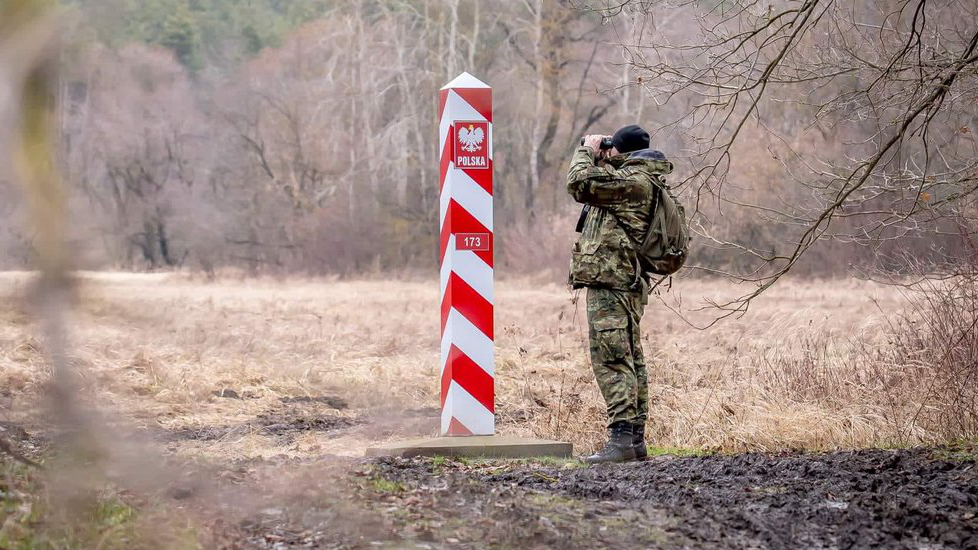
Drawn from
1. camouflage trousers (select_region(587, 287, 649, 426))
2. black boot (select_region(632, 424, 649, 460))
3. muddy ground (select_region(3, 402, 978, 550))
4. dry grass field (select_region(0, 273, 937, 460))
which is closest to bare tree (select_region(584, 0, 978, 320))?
camouflage trousers (select_region(587, 287, 649, 426))

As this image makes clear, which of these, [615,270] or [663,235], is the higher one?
[663,235]

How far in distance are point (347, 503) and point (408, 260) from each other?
109 feet

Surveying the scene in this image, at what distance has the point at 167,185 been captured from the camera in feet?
8.76

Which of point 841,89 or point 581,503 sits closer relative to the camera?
point 581,503

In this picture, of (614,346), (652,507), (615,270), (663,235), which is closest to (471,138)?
(615,270)

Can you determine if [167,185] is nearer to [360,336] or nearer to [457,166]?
[457,166]

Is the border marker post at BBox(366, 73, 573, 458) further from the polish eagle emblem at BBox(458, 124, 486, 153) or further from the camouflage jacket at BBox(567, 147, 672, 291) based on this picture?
the camouflage jacket at BBox(567, 147, 672, 291)

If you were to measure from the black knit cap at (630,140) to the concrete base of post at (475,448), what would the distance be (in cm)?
193

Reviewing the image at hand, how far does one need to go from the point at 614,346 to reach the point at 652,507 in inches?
79.5

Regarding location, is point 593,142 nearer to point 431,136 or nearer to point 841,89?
point 841,89

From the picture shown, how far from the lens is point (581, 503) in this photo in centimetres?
477

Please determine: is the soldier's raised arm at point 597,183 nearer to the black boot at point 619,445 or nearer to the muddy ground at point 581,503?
the black boot at point 619,445

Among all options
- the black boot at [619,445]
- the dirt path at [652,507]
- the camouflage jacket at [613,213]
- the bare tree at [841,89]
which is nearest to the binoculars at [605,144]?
the camouflage jacket at [613,213]

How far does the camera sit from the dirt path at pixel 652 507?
13.4 ft
